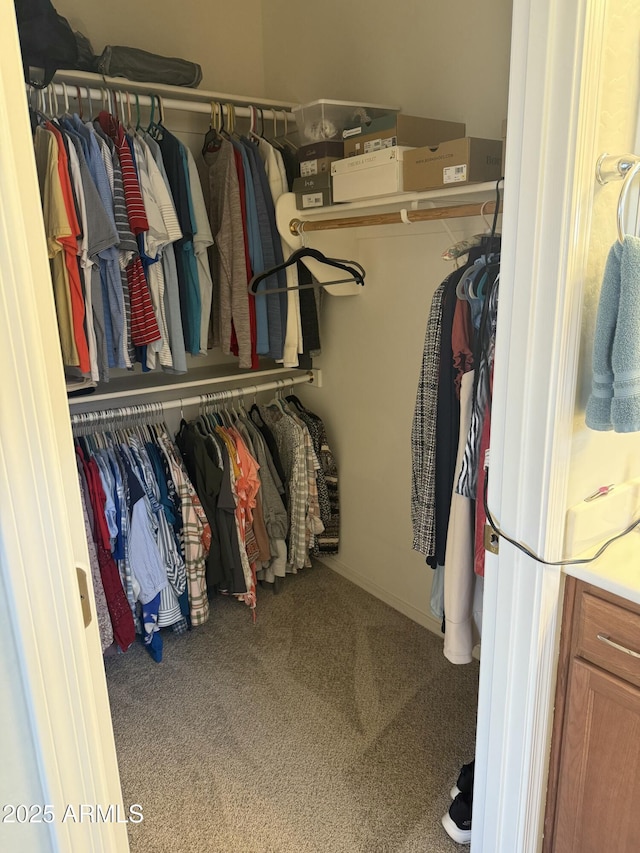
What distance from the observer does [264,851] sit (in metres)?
1.70

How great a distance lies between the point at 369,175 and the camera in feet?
6.84

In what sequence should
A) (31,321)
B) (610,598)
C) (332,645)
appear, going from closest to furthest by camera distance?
1. (31,321)
2. (610,598)
3. (332,645)

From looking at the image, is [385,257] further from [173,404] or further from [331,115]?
[173,404]

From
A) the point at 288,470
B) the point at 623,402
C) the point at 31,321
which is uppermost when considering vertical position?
the point at 31,321

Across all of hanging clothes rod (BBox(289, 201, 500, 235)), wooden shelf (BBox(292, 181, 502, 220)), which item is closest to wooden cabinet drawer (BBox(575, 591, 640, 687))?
hanging clothes rod (BBox(289, 201, 500, 235))

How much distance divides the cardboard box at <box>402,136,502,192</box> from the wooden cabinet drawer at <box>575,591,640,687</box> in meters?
1.19

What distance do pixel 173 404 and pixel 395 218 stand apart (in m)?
1.15

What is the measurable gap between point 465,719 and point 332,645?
0.61 m

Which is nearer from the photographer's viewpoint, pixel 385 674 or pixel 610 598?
pixel 610 598

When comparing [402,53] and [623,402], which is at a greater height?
[402,53]

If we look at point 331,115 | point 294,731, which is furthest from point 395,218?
point 294,731

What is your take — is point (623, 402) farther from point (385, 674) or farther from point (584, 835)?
point (385, 674)

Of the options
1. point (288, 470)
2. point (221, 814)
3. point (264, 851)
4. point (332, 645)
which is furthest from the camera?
point (288, 470)

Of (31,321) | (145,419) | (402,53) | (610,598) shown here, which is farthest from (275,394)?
(31,321)
